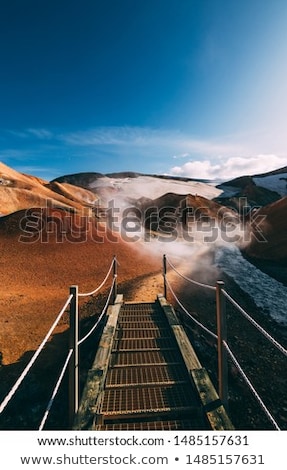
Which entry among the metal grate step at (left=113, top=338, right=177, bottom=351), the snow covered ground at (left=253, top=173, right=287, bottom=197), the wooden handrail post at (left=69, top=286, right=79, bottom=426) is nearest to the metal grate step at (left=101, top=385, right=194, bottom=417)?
the wooden handrail post at (left=69, top=286, right=79, bottom=426)

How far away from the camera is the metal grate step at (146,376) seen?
195 inches

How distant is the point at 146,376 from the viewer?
17.2ft

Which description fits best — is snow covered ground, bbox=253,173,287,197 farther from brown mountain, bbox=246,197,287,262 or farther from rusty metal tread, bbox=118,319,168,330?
rusty metal tread, bbox=118,319,168,330

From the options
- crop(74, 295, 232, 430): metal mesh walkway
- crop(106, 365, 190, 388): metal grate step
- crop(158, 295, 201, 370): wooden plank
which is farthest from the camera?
crop(158, 295, 201, 370): wooden plank

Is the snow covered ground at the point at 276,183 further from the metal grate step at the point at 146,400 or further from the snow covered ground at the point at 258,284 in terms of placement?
the metal grate step at the point at 146,400

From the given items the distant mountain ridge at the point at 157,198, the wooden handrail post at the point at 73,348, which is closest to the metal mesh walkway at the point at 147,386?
the wooden handrail post at the point at 73,348

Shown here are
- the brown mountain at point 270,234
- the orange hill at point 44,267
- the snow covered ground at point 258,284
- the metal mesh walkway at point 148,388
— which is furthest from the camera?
the brown mountain at point 270,234

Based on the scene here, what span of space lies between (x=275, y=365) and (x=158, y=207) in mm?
41218

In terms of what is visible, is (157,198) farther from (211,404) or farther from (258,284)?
(211,404)

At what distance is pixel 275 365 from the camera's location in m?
8.55

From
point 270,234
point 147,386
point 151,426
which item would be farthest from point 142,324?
point 270,234

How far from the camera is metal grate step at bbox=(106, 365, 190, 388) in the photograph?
4.95 meters

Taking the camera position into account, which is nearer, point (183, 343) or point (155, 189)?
point (183, 343)
